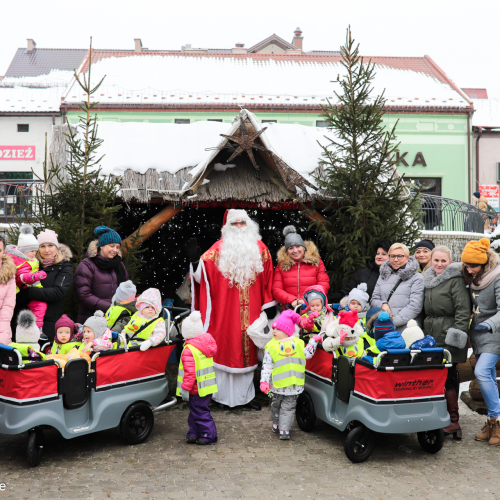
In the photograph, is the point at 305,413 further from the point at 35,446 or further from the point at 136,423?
the point at 35,446

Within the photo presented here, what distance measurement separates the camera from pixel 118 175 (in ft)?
24.2

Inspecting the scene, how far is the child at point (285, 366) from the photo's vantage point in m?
5.15

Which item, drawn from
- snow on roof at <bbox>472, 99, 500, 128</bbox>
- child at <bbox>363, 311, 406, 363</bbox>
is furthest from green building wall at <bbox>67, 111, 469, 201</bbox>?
child at <bbox>363, 311, 406, 363</bbox>

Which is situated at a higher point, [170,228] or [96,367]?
[170,228]

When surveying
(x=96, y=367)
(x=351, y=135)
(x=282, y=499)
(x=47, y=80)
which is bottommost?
(x=282, y=499)

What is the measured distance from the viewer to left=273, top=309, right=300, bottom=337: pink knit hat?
5.17 meters

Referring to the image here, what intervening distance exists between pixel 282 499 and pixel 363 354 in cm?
153

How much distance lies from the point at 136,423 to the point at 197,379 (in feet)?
2.40

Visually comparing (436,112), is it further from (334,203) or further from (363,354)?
(363,354)

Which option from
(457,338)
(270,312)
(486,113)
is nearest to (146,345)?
(270,312)

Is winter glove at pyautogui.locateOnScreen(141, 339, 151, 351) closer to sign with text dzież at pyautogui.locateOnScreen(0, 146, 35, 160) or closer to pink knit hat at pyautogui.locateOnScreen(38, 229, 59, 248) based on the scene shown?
pink knit hat at pyautogui.locateOnScreen(38, 229, 59, 248)

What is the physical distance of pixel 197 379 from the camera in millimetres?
4965

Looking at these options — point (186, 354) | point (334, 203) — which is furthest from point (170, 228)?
point (186, 354)

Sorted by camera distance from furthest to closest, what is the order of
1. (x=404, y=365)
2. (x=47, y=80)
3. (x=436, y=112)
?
(x=47, y=80)
(x=436, y=112)
(x=404, y=365)
